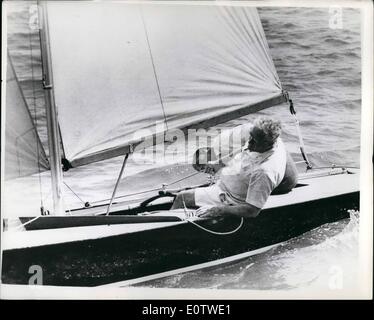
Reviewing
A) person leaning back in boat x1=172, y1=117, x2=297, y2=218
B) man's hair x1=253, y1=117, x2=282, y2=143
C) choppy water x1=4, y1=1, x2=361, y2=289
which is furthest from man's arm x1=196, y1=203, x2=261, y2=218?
man's hair x1=253, y1=117, x2=282, y2=143

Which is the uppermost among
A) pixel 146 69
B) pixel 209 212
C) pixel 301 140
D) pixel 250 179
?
pixel 146 69

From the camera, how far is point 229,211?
2496mm

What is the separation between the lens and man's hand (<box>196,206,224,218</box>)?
2488mm

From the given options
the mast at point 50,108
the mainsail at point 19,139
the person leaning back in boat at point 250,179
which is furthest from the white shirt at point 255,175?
the mainsail at point 19,139

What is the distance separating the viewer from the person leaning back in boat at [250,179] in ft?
8.20

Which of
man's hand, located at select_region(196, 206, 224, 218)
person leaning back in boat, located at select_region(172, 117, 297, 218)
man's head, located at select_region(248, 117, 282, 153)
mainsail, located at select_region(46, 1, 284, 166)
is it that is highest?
mainsail, located at select_region(46, 1, 284, 166)

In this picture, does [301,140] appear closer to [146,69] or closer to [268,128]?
[268,128]

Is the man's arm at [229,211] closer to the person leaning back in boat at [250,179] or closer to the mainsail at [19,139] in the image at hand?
the person leaning back in boat at [250,179]

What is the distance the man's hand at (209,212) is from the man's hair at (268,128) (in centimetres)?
41

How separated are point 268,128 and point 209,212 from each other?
504mm

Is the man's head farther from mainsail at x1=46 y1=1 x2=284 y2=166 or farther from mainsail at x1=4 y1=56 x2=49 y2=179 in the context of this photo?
mainsail at x1=4 y1=56 x2=49 y2=179

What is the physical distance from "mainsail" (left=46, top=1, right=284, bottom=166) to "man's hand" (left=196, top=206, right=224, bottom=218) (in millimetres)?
419

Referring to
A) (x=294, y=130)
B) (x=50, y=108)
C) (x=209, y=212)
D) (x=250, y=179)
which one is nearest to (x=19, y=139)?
(x=50, y=108)
